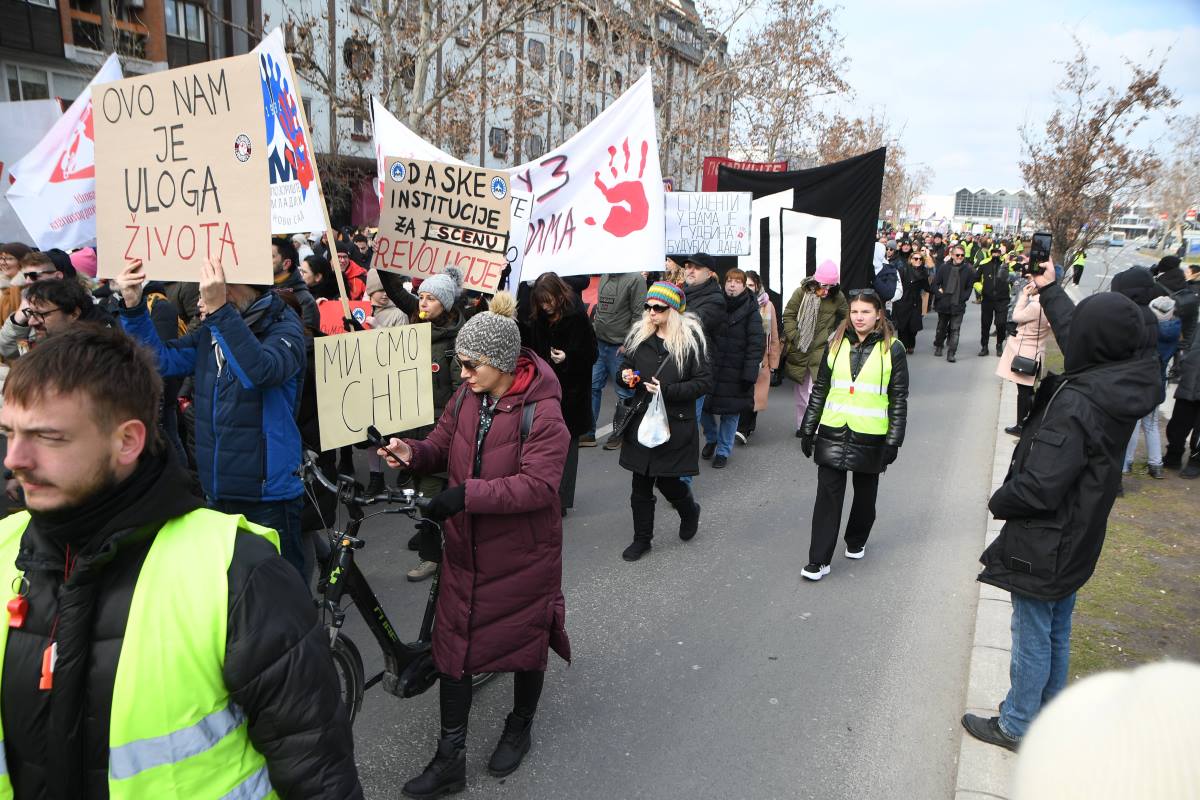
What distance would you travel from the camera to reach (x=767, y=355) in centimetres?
931

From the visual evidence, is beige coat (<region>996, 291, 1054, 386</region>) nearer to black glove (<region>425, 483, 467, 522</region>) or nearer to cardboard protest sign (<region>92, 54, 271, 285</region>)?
black glove (<region>425, 483, 467, 522</region>)

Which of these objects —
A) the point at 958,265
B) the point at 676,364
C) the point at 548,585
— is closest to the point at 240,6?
the point at 958,265

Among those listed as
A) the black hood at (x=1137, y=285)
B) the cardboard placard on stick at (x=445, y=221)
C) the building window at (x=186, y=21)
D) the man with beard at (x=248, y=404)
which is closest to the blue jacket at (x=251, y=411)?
the man with beard at (x=248, y=404)

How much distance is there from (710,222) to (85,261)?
6706mm

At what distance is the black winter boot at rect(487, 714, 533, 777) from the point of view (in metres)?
3.29

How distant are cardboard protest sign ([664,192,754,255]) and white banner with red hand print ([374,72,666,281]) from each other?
10.4 feet

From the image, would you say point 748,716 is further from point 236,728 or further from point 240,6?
point 240,6

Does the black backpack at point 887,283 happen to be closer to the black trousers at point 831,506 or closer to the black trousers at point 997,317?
the black trousers at point 997,317

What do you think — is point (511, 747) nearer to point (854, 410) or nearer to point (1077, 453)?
point (1077, 453)

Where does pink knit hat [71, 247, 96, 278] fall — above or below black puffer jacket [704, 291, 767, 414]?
above

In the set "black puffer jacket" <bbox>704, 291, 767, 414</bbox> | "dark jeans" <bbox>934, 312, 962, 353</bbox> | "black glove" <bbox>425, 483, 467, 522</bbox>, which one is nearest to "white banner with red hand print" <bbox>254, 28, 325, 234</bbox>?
"black glove" <bbox>425, 483, 467, 522</bbox>

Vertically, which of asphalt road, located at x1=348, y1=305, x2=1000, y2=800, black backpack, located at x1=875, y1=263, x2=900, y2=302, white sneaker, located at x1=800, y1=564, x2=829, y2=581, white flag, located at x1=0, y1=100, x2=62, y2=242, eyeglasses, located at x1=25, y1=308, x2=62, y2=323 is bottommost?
asphalt road, located at x1=348, y1=305, x2=1000, y2=800

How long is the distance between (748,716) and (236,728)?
272 cm

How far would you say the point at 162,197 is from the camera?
133 inches
